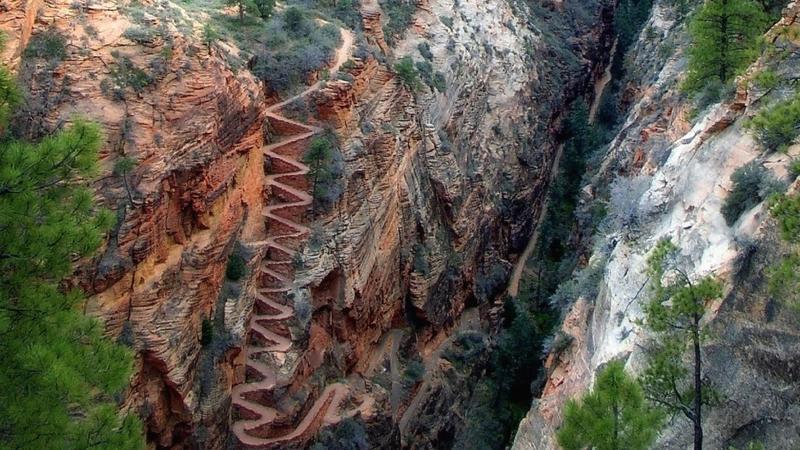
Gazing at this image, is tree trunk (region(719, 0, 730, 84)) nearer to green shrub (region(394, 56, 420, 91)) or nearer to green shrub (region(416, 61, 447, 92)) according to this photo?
green shrub (region(394, 56, 420, 91))

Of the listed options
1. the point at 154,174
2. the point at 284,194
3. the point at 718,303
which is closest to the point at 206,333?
the point at 154,174

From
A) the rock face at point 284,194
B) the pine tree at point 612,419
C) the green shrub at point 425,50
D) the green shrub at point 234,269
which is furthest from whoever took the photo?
the green shrub at point 425,50

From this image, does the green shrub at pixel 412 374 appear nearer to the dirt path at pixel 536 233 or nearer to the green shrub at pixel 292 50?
the dirt path at pixel 536 233

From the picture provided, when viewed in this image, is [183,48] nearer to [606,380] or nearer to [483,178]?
[606,380]

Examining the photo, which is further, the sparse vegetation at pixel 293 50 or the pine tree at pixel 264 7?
the pine tree at pixel 264 7

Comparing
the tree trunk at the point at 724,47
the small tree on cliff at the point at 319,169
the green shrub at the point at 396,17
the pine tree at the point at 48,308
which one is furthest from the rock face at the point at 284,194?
the tree trunk at the point at 724,47

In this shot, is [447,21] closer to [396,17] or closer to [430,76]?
[396,17]
